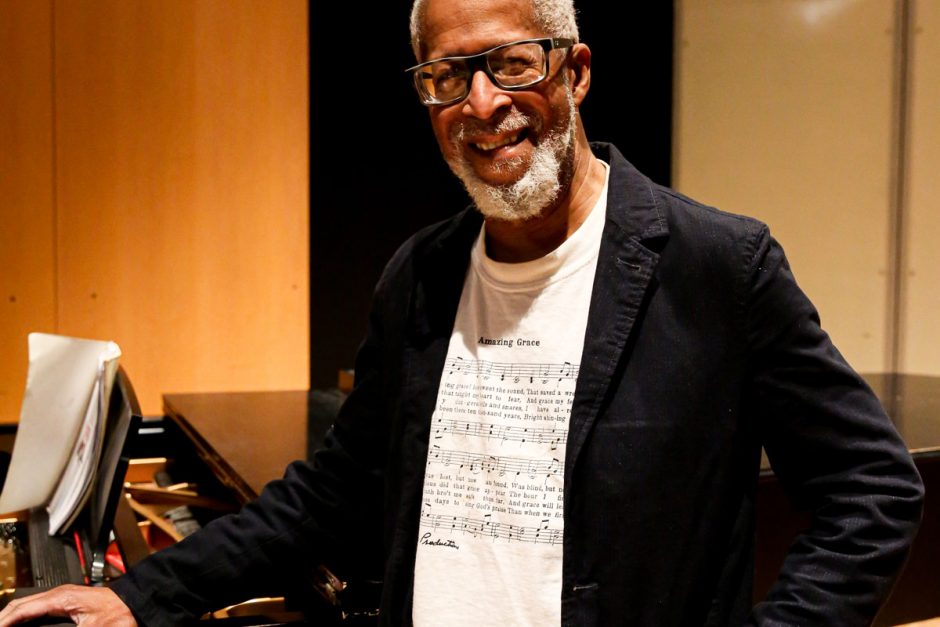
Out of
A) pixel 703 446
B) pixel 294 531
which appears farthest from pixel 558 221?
pixel 294 531

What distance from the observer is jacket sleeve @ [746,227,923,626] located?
92cm

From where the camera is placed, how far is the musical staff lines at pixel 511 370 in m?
1.05

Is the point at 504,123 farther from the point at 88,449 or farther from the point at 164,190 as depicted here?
the point at 164,190

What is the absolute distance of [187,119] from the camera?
11.8 ft

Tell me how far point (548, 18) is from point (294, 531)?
0.67 meters

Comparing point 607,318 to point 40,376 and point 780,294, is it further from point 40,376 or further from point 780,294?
point 40,376

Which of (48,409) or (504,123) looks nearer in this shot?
(504,123)

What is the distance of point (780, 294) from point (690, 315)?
91 mm

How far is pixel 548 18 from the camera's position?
1098 mm

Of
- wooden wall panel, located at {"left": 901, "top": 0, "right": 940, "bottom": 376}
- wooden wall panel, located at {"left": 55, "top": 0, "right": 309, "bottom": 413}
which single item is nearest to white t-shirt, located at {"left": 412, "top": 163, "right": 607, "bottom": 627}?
wooden wall panel, located at {"left": 901, "top": 0, "right": 940, "bottom": 376}

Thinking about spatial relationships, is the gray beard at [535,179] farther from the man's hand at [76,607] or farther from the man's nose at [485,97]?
the man's hand at [76,607]

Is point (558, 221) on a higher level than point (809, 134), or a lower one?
lower

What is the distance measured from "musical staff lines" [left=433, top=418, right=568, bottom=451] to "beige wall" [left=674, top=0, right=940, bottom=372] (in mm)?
2516

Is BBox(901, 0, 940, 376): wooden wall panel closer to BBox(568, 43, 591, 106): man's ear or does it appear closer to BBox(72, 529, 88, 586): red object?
BBox(568, 43, 591, 106): man's ear
